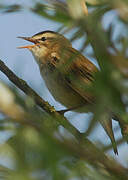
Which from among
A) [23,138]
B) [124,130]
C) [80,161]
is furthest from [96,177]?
[124,130]

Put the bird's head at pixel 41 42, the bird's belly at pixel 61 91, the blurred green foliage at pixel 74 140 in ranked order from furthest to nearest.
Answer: the bird's head at pixel 41 42 → the bird's belly at pixel 61 91 → the blurred green foliage at pixel 74 140

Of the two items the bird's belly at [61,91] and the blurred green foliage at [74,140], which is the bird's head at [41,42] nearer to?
the bird's belly at [61,91]

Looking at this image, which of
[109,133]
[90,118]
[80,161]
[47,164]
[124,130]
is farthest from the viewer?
[109,133]

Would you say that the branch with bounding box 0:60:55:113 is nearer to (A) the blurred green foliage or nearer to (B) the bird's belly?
(B) the bird's belly

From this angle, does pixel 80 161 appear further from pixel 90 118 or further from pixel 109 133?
pixel 109 133

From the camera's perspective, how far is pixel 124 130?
147 cm

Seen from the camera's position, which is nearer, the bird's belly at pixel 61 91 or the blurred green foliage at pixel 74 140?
the blurred green foliage at pixel 74 140

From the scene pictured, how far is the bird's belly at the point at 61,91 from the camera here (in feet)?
11.8

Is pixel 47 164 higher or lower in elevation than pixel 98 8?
lower

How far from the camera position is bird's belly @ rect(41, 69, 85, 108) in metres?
3.61

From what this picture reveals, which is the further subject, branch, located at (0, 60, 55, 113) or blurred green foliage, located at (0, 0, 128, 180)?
branch, located at (0, 60, 55, 113)

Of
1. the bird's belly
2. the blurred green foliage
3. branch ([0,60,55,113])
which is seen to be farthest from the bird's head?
the blurred green foliage

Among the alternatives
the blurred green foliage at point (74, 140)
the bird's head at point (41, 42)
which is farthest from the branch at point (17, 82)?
the bird's head at point (41, 42)

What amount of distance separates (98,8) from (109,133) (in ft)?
7.51
